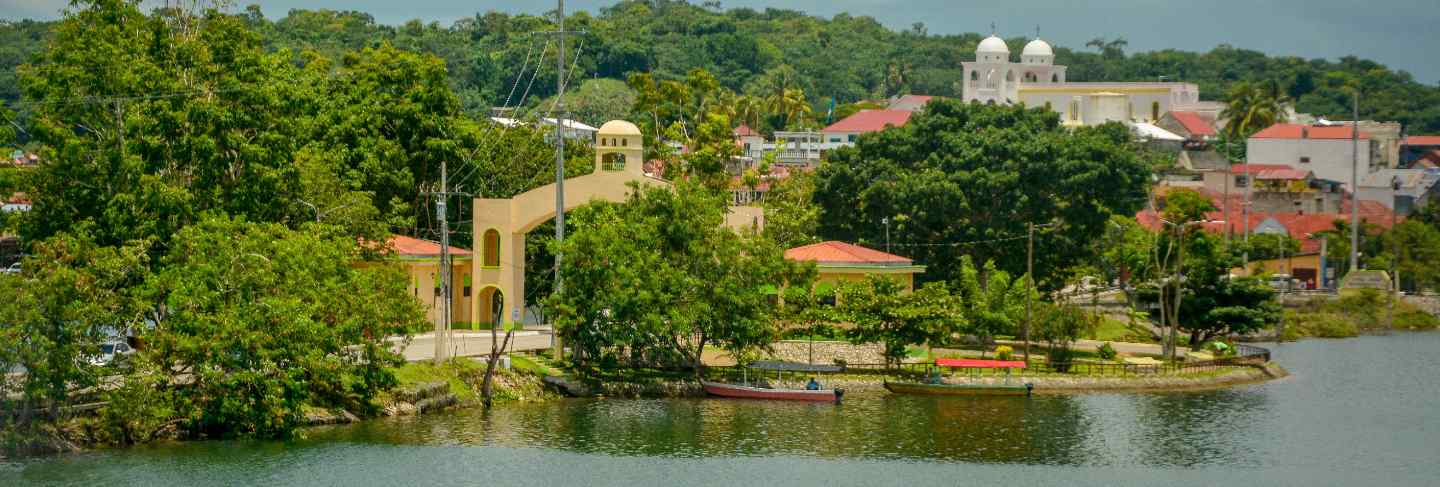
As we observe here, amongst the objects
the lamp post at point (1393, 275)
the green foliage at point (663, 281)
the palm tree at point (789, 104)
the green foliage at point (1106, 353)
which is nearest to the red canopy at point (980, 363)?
the green foliage at point (663, 281)

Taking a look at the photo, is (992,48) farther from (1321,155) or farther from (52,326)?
(52,326)

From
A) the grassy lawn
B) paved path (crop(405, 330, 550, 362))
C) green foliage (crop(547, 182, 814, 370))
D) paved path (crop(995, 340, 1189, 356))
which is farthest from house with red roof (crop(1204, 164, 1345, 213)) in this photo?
the grassy lawn

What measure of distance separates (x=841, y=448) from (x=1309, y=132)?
103 metres

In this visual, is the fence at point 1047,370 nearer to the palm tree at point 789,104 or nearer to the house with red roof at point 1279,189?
the house with red roof at point 1279,189

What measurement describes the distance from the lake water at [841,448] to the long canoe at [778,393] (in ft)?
2.28

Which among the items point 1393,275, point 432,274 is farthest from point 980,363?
point 1393,275

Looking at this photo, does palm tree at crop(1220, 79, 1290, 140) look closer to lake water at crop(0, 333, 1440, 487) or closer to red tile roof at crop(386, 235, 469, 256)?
lake water at crop(0, 333, 1440, 487)

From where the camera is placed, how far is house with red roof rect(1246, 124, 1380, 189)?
139m

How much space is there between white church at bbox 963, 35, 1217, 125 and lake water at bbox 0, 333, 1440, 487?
10903 cm

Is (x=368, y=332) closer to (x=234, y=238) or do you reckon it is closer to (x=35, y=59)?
(x=234, y=238)

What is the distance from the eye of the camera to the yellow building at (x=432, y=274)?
61281 mm

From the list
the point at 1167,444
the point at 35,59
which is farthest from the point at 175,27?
the point at 1167,444

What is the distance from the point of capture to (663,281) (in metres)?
55.4

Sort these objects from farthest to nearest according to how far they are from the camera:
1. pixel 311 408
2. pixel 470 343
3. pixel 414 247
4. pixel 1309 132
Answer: pixel 1309 132, pixel 414 247, pixel 470 343, pixel 311 408
